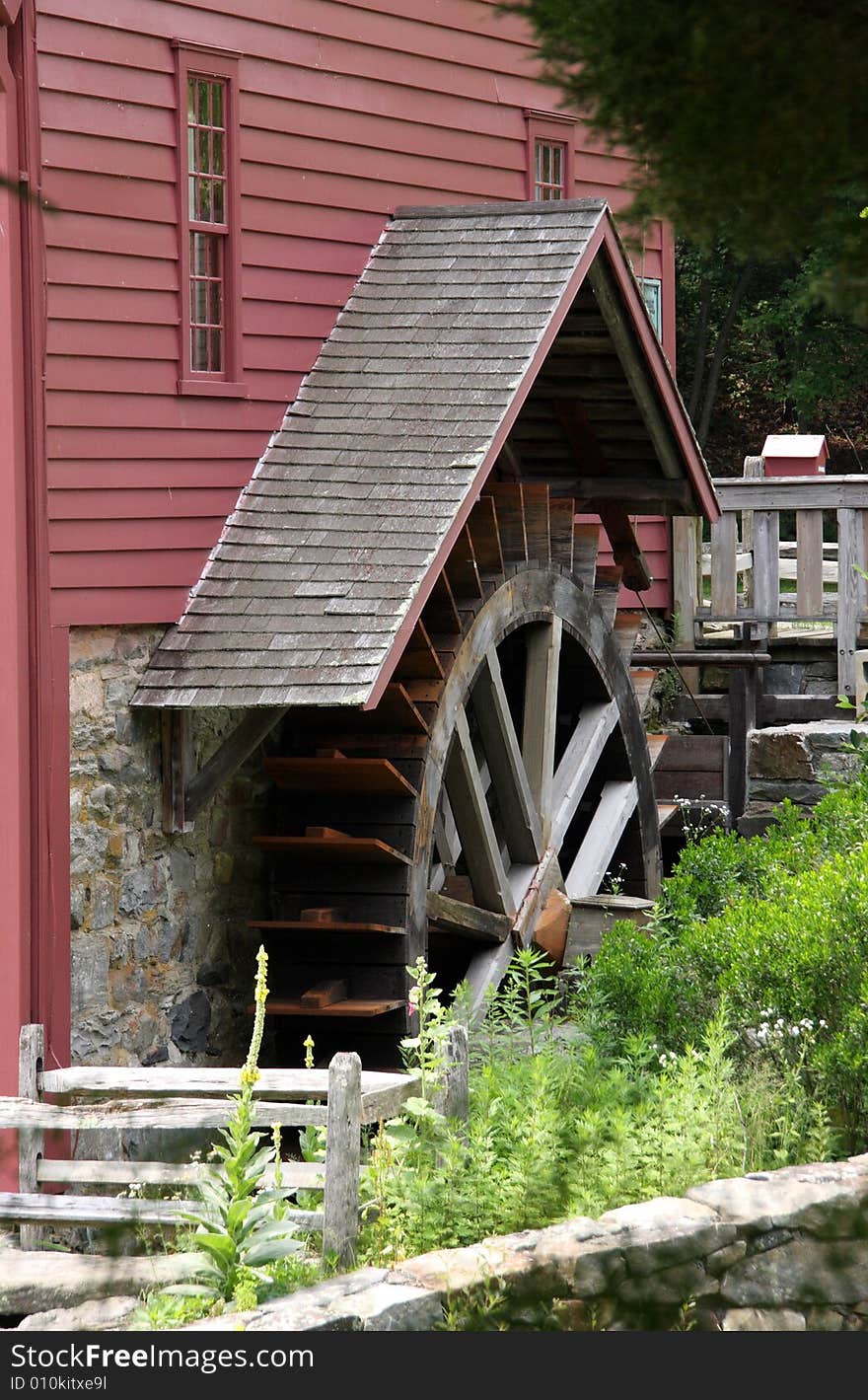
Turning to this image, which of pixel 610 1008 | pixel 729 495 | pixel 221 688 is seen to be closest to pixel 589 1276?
pixel 610 1008

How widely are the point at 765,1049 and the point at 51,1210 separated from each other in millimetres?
2174

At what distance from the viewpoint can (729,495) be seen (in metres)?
9.50

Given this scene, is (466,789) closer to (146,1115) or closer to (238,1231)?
(146,1115)

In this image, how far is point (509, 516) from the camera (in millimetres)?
8109

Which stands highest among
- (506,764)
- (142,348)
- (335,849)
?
(142,348)

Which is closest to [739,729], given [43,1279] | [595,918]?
[595,918]

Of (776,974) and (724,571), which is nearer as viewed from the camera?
(776,974)

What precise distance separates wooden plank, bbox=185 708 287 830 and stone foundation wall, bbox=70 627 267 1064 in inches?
5.7

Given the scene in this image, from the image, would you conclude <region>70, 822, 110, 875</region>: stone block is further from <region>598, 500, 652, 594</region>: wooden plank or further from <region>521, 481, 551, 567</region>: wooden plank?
<region>598, 500, 652, 594</region>: wooden plank

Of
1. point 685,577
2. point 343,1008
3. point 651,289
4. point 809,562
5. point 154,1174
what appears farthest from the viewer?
point 685,577

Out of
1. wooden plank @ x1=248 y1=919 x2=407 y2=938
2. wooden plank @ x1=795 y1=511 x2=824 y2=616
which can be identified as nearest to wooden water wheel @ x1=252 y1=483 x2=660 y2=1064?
wooden plank @ x1=248 y1=919 x2=407 y2=938

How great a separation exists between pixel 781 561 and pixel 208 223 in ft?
14.9

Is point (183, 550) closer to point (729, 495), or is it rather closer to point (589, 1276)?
point (729, 495)

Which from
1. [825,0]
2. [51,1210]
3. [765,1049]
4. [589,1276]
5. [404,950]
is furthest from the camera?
[404,950]
